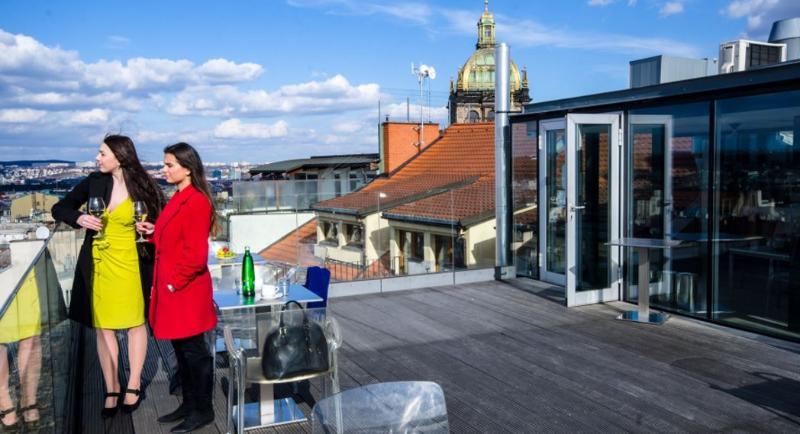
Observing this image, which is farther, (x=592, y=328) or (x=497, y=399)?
(x=592, y=328)

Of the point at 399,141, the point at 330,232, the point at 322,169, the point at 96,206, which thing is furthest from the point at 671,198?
the point at 322,169

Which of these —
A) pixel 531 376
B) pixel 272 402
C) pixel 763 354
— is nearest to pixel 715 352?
pixel 763 354

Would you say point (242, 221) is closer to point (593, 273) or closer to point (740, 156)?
point (593, 273)

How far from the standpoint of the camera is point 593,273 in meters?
7.54

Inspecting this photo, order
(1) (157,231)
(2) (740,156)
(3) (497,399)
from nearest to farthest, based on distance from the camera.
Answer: (1) (157,231) < (3) (497,399) < (2) (740,156)

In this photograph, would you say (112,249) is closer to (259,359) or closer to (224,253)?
(259,359)

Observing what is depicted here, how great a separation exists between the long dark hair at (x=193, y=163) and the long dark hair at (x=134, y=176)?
14.4 inches

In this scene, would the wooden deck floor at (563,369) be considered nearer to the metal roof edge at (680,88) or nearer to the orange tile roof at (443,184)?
the orange tile roof at (443,184)

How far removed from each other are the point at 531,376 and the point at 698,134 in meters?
3.05

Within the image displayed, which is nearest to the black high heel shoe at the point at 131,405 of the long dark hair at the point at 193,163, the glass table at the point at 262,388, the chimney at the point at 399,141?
the glass table at the point at 262,388

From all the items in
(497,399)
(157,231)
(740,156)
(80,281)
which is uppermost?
(740,156)

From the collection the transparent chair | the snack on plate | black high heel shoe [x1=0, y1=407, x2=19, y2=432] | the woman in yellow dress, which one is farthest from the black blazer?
the snack on plate

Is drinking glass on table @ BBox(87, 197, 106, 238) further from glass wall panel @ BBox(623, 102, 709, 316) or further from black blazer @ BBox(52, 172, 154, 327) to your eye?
glass wall panel @ BBox(623, 102, 709, 316)

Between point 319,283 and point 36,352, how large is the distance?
6.70 ft
